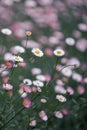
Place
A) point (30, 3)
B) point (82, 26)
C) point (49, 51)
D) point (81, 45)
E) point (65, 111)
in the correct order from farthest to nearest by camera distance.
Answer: point (30, 3) < point (82, 26) < point (81, 45) < point (49, 51) < point (65, 111)

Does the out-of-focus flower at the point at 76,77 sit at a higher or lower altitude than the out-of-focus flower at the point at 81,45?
higher

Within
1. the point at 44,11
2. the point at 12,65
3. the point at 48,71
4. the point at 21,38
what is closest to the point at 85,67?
the point at 48,71

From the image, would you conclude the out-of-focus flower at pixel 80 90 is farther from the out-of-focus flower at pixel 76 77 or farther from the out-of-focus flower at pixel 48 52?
the out-of-focus flower at pixel 48 52

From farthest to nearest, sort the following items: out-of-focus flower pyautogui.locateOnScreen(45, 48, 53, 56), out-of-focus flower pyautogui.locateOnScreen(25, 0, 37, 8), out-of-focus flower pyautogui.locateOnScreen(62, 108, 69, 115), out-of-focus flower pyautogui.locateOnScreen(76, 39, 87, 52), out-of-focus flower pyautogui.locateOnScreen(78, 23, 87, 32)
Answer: out-of-focus flower pyautogui.locateOnScreen(25, 0, 37, 8), out-of-focus flower pyautogui.locateOnScreen(78, 23, 87, 32), out-of-focus flower pyautogui.locateOnScreen(76, 39, 87, 52), out-of-focus flower pyautogui.locateOnScreen(45, 48, 53, 56), out-of-focus flower pyautogui.locateOnScreen(62, 108, 69, 115)

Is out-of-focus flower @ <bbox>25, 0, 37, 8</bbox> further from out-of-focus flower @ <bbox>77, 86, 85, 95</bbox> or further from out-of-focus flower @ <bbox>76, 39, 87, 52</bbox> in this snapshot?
out-of-focus flower @ <bbox>77, 86, 85, 95</bbox>

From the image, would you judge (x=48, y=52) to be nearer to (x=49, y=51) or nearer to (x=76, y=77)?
(x=49, y=51)

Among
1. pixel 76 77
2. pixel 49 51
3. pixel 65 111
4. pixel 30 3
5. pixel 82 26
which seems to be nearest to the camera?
pixel 65 111

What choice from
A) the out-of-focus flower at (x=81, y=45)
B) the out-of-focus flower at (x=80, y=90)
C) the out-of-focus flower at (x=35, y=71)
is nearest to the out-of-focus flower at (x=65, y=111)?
the out-of-focus flower at (x=80, y=90)

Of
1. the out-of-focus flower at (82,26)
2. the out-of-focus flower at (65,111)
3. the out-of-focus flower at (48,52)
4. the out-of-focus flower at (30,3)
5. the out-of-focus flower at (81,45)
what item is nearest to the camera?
the out-of-focus flower at (65,111)

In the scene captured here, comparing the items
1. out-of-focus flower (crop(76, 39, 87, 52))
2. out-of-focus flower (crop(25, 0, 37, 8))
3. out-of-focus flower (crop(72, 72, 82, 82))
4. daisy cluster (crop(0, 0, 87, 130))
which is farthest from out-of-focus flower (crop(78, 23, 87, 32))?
out-of-focus flower (crop(72, 72, 82, 82))

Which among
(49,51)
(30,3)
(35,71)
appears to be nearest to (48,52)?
(49,51)

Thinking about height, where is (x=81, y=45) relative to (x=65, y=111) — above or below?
below

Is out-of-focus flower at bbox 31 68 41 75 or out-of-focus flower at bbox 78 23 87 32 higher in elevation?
out-of-focus flower at bbox 31 68 41 75
